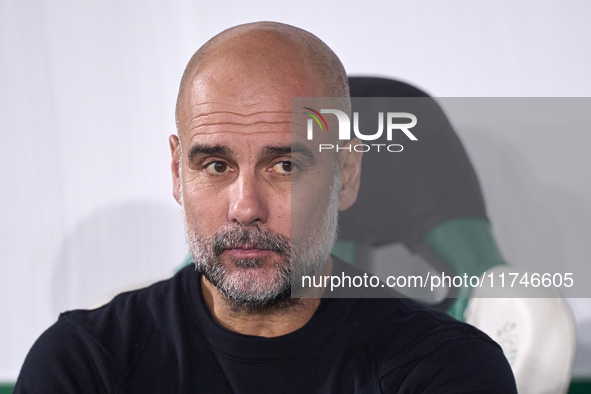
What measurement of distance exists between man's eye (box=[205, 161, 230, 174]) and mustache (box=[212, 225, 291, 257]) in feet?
0.35

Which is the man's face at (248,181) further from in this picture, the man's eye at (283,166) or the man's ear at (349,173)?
the man's ear at (349,173)

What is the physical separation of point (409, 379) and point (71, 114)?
4.88ft

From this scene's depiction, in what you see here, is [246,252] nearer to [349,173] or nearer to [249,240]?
[249,240]

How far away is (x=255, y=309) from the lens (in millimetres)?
980

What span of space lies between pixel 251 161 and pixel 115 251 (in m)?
1.13

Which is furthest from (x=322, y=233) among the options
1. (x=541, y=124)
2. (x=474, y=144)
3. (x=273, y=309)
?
(x=541, y=124)

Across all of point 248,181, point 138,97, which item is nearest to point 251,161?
point 248,181

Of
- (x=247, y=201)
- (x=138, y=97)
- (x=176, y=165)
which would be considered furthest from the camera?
(x=138, y=97)

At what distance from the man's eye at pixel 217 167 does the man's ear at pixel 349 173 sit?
248 millimetres

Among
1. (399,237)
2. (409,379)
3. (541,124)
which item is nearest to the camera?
(409,379)

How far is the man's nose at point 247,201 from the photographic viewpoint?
888 millimetres

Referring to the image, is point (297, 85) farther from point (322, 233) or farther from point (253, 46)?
point (322, 233)

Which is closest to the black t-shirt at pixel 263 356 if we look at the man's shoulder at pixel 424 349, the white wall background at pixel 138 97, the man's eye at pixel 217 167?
the man's shoulder at pixel 424 349

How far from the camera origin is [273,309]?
3.23ft
